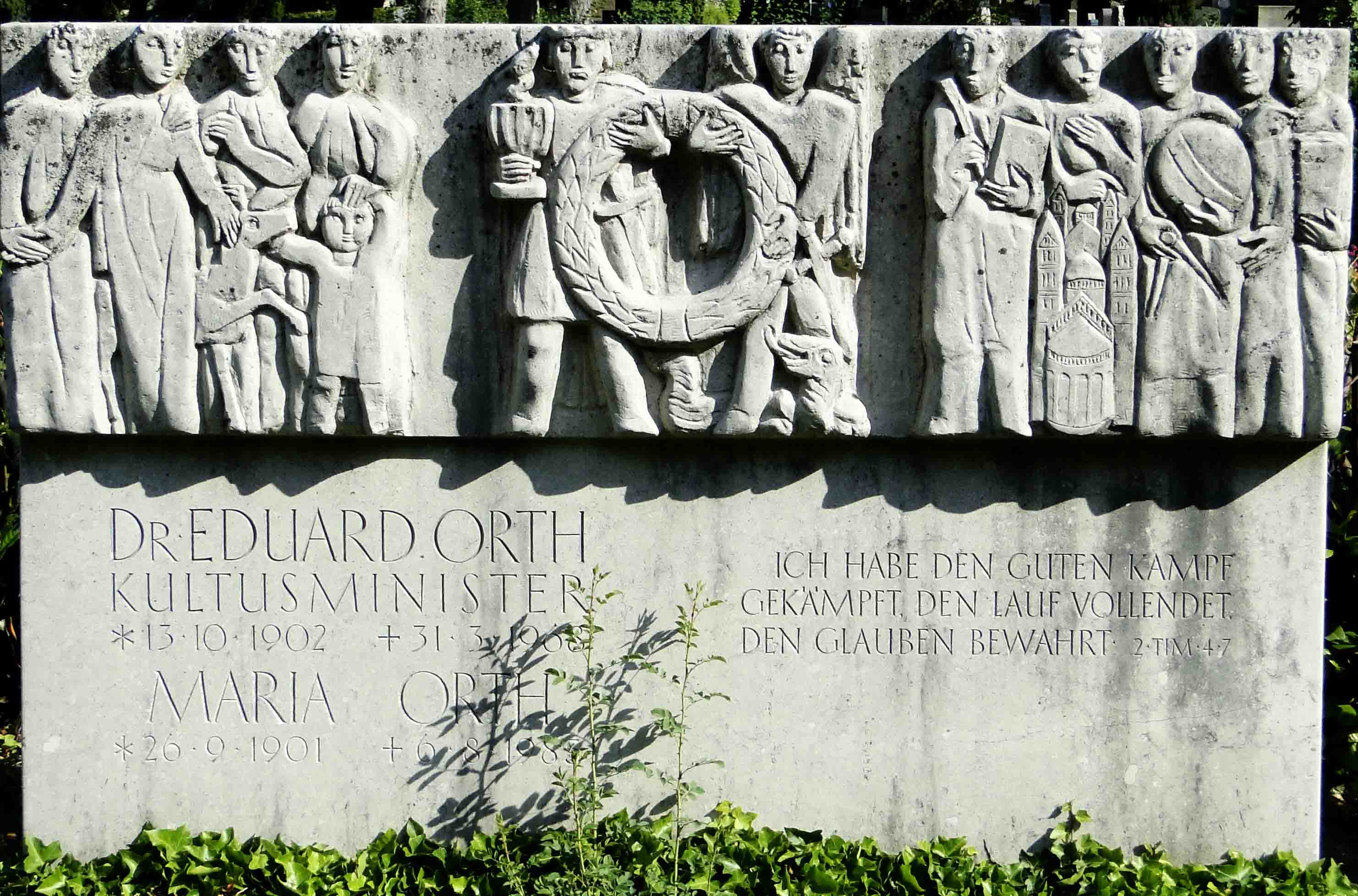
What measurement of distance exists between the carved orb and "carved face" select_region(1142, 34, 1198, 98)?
0.12 metres

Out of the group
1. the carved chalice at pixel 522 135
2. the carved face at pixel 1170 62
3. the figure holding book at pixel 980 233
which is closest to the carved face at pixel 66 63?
the carved chalice at pixel 522 135

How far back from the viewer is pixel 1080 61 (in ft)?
16.0

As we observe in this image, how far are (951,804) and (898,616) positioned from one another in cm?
73

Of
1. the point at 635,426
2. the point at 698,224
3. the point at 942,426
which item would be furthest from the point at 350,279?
A: the point at 942,426

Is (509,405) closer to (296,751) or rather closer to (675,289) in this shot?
(675,289)

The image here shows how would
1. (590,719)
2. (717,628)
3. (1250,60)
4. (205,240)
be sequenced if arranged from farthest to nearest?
(717,628)
(590,719)
(205,240)
(1250,60)

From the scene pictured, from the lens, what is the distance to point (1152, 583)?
5242 millimetres

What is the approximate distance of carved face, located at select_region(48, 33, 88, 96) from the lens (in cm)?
489

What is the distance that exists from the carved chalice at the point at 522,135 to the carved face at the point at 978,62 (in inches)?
54.1

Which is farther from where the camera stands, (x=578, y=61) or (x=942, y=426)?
(x=942, y=426)

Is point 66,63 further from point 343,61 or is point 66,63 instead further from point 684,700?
point 684,700

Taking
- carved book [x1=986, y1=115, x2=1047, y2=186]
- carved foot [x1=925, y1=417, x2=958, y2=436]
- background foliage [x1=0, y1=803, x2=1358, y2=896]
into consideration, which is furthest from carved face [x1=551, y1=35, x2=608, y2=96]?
background foliage [x1=0, y1=803, x2=1358, y2=896]

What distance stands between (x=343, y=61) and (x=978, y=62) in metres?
2.12

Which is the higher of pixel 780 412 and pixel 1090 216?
pixel 1090 216
